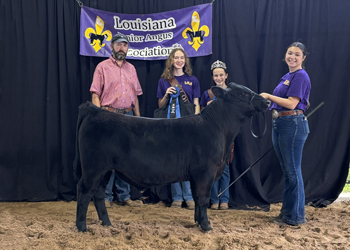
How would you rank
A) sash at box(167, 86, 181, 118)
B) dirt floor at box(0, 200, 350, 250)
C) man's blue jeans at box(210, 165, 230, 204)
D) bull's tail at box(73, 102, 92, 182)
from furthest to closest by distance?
man's blue jeans at box(210, 165, 230, 204) → sash at box(167, 86, 181, 118) → bull's tail at box(73, 102, 92, 182) → dirt floor at box(0, 200, 350, 250)

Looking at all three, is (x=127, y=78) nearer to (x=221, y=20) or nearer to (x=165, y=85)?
(x=165, y=85)

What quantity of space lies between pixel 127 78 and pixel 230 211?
6.87 ft

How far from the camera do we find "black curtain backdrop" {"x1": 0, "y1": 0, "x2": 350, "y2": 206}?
159 inches

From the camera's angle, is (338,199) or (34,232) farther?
(338,199)

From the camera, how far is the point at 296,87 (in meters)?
2.91

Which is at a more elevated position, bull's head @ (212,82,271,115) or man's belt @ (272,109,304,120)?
bull's head @ (212,82,271,115)

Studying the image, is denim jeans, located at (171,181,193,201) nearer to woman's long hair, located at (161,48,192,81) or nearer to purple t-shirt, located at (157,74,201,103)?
purple t-shirt, located at (157,74,201,103)

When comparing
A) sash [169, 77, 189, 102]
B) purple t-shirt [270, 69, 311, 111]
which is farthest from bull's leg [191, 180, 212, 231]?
sash [169, 77, 189, 102]

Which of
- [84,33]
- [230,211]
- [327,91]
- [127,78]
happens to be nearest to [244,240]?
[230,211]

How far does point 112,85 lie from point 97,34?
925mm

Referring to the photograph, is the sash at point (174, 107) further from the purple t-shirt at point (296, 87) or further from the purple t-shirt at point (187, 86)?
the purple t-shirt at point (296, 87)

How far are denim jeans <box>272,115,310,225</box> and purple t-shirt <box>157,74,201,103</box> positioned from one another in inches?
43.4

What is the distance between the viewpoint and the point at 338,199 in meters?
4.16

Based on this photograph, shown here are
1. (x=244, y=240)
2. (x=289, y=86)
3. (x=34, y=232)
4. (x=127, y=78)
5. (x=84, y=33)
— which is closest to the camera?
(x=244, y=240)
